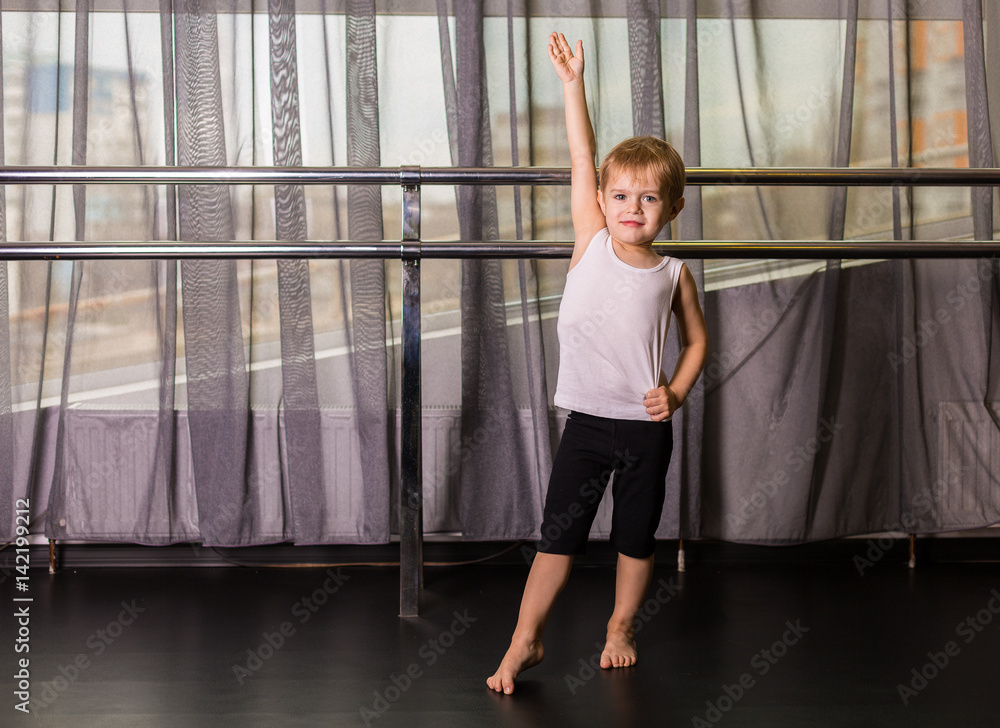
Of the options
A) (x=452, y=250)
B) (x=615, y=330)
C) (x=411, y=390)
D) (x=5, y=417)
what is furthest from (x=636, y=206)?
(x=5, y=417)

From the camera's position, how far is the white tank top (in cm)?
113

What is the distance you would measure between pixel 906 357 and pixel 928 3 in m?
0.75

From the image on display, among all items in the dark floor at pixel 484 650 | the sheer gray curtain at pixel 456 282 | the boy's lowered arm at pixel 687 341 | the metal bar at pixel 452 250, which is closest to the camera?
the dark floor at pixel 484 650

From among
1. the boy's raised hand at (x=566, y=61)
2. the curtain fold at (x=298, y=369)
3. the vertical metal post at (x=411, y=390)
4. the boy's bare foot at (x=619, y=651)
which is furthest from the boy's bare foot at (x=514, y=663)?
the boy's raised hand at (x=566, y=61)

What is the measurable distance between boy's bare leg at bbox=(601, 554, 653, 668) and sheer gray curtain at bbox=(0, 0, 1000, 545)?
48 cm

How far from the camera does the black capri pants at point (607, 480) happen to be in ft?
3.76

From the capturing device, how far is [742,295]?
1.72 metres

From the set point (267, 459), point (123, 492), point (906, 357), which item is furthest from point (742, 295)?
point (123, 492)

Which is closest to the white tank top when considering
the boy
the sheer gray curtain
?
the boy

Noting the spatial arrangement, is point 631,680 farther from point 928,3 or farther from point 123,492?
point 928,3

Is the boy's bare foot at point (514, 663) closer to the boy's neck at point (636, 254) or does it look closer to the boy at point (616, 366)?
the boy at point (616, 366)

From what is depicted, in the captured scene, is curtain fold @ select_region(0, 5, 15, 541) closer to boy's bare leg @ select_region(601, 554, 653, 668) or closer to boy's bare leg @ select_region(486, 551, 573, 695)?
boy's bare leg @ select_region(486, 551, 573, 695)

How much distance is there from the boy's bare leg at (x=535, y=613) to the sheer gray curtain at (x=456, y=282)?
517 millimetres

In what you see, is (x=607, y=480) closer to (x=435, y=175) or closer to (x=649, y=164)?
(x=649, y=164)
